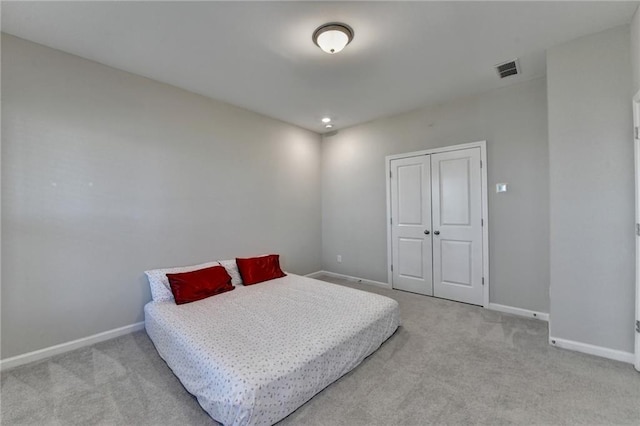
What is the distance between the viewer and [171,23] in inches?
83.9

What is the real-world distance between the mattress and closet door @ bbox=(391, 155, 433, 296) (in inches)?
59.6

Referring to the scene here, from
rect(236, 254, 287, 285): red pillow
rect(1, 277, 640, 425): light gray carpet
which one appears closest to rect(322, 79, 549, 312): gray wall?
rect(1, 277, 640, 425): light gray carpet

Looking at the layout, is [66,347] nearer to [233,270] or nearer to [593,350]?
[233,270]

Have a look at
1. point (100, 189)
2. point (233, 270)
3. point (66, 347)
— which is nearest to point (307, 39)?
point (100, 189)

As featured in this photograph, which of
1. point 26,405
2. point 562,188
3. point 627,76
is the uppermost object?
point 627,76

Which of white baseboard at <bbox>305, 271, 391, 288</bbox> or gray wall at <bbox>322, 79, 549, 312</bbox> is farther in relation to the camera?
white baseboard at <bbox>305, 271, 391, 288</bbox>

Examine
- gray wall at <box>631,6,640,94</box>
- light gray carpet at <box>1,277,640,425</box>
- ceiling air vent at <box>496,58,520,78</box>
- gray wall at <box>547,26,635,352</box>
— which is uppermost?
ceiling air vent at <box>496,58,520,78</box>

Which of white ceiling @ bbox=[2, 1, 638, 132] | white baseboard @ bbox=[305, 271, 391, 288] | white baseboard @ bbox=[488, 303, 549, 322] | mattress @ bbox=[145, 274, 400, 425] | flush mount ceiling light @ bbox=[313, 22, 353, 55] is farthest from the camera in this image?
white baseboard @ bbox=[305, 271, 391, 288]

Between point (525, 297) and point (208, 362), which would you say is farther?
point (525, 297)

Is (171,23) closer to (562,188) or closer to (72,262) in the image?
(72,262)

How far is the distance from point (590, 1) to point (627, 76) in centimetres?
73

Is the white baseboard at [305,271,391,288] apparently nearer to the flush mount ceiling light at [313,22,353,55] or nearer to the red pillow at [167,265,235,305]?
the red pillow at [167,265,235,305]

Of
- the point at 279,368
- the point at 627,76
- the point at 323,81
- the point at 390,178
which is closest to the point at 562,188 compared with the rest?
the point at 627,76

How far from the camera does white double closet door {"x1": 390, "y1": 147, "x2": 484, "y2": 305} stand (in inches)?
140
